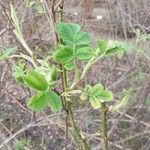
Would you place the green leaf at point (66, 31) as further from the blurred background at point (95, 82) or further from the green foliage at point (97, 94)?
the blurred background at point (95, 82)

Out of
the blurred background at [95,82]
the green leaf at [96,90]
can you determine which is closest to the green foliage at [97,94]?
the green leaf at [96,90]

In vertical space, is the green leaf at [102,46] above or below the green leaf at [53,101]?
above

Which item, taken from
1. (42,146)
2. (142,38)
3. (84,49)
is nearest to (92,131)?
(42,146)

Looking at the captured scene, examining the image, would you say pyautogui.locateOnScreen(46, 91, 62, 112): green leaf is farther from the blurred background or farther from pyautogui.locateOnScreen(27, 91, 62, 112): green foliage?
the blurred background

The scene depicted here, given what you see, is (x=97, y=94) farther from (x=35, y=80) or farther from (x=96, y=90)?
(x=35, y=80)

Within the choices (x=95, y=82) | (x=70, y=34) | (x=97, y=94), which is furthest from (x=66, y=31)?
(x=95, y=82)

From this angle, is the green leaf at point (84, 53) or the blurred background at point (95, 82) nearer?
the green leaf at point (84, 53)

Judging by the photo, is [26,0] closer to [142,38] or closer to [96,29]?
[142,38]
